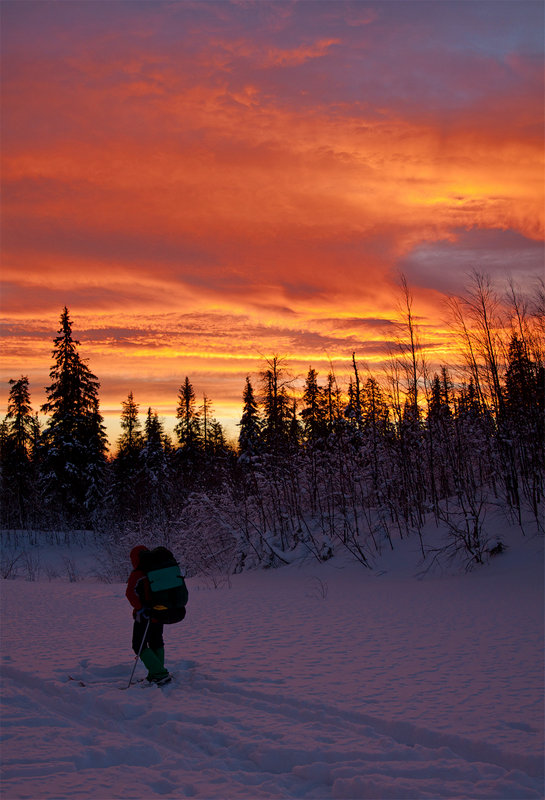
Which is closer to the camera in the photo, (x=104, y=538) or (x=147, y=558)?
(x=147, y=558)

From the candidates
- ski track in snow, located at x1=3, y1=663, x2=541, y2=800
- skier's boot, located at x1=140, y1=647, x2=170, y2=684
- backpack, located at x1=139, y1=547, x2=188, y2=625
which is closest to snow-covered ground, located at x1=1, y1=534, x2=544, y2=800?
ski track in snow, located at x1=3, y1=663, x2=541, y2=800

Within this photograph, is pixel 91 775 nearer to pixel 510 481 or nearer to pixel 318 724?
pixel 318 724

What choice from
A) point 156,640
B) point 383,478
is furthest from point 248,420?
point 156,640

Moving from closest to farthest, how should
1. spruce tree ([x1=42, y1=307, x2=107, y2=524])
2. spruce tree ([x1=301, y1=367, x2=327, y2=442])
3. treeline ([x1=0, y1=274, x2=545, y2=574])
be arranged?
Answer: treeline ([x1=0, y1=274, x2=545, y2=574])
spruce tree ([x1=42, y1=307, x2=107, y2=524])
spruce tree ([x1=301, y1=367, x2=327, y2=442])

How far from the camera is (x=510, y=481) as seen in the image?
17891 millimetres

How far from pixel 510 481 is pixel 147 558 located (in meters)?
14.1

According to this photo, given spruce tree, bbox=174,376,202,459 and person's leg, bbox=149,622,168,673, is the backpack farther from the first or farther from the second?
spruce tree, bbox=174,376,202,459

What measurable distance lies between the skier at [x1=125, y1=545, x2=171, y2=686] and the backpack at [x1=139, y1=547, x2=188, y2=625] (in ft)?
0.21

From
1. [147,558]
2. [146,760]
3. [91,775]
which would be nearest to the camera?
[91,775]

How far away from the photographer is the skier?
6.66 metres

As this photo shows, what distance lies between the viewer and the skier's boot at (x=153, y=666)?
6.75m

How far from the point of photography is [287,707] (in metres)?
6.04

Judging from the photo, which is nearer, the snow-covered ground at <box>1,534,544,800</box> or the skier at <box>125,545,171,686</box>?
the snow-covered ground at <box>1,534,544,800</box>

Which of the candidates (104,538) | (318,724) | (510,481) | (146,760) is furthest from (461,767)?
(104,538)
